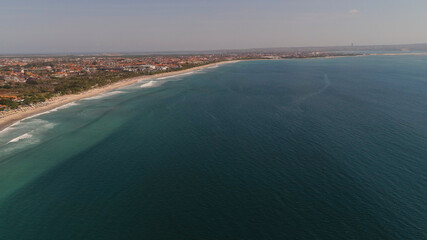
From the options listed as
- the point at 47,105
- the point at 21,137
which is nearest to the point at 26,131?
the point at 21,137

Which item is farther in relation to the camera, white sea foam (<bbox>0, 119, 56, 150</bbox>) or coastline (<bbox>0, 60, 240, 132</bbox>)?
coastline (<bbox>0, 60, 240, 132</bbox>)

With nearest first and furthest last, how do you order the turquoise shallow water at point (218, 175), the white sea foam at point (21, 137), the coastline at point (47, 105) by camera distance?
the turquoise shallow water at point (218, 175)
the white sea foam at point (21, 137)
the coastline at point (47, 105)

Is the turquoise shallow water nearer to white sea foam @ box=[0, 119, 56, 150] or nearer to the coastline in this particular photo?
white sea foam @ box=[0, 119, 56, 150]

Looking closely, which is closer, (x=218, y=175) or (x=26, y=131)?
(x=218, y=175)

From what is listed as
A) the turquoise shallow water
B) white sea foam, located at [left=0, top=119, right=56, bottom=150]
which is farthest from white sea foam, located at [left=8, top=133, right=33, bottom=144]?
the turquoise shallow water

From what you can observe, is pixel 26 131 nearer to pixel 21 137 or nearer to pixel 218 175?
pixel 21 137

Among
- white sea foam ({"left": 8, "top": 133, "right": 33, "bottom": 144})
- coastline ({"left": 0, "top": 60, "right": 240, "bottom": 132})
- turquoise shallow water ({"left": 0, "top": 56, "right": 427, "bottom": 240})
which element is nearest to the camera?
turquoise shallow water ({"left": 0, "top": 56, "right": 427, "bottom": 240})

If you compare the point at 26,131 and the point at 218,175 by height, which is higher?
the point at 218,175

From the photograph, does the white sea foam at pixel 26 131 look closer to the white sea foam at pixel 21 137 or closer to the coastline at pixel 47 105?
the white sea foam at pixel 21 137

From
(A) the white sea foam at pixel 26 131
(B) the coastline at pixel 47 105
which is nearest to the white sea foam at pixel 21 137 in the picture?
(A) the white sea foam at pixel 26 131

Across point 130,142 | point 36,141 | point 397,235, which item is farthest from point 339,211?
point 36,141
